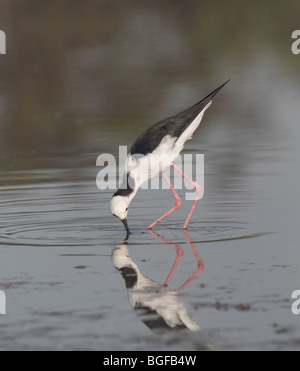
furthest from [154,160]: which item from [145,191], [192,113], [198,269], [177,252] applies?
[198,269]

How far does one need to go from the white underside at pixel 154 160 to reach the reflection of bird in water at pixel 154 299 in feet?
5.71

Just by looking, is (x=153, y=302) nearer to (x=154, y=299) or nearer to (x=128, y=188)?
(x=154, y=299)

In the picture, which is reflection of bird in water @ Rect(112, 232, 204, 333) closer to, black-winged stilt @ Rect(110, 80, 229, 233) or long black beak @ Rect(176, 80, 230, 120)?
black-winged stilt @ Rect(110, 80, 229, 233)

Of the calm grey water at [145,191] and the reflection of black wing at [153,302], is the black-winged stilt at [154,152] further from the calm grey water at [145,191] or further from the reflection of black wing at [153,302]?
the reflection of black wing at [153,302]

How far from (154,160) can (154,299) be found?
3.16 metres

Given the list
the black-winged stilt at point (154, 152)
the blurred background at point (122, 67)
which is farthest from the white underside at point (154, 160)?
the blurred background at point (122, 67)

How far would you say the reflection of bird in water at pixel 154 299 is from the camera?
6031mm

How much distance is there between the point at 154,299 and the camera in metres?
6.62

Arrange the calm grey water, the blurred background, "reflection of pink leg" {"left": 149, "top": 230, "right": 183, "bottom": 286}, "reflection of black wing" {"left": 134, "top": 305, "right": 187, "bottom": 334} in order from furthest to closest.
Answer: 1. the blurred background
2. "reflection of pink leg" {"left": 149, "top": 230, "right": 183, "bottom": 286}
3. the calm grey water
4. "reflection of black wing" {"left": 134, "top": 305, "right": 187, "bottom": 334}

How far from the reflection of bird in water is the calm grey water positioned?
0.06ft

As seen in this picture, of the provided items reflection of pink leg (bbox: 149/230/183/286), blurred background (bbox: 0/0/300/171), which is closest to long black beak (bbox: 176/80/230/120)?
reflection of pink leg (bbox: 149/230/183/286)

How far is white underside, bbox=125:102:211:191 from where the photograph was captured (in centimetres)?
954

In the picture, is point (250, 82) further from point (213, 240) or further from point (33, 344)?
point (33, 344)

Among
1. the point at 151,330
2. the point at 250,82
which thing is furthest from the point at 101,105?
the point at 151,330
